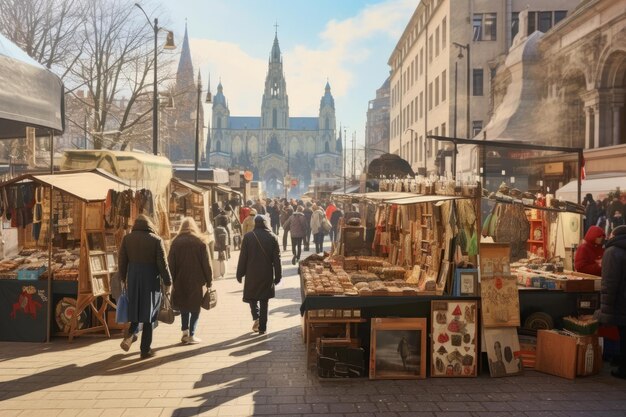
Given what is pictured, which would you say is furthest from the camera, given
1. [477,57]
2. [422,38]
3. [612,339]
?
[422,38]

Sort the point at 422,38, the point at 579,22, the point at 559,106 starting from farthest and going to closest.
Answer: the point at 422,38, the point at 559,106, the point at 579,22

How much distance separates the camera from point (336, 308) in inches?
328

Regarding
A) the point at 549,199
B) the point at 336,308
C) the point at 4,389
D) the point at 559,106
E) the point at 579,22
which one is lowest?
the point at 4,389

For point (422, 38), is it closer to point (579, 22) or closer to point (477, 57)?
point (477, 57)

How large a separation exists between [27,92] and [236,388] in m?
5.09

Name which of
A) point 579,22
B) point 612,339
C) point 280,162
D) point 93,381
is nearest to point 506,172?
point 579,22

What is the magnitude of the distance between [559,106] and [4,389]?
25.1 m

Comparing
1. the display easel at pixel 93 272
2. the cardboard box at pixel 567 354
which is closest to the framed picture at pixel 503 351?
the cardboard box at pixel 567 354

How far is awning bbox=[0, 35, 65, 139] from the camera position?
298 centimetres

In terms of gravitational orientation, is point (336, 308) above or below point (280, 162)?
below

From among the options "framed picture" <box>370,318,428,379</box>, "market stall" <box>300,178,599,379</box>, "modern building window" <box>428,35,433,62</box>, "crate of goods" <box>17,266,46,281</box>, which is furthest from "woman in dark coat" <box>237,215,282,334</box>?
"modern building window" <box>428,35,433,62</box>

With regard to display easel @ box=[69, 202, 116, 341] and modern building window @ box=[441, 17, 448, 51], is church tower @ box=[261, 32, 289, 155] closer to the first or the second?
modern building window @ box=[441, 17, 448, 51]

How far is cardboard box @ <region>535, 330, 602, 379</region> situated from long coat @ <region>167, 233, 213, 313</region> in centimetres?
472

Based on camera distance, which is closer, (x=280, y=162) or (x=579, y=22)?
(x=579, y=22)
